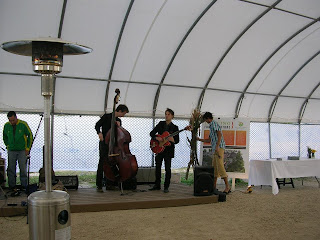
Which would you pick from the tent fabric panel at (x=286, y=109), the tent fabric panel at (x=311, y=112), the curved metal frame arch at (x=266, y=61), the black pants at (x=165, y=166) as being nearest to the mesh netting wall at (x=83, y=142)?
the curved metal frame arch at (x=266, y=61)

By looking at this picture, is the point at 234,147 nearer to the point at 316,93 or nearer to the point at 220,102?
the point at 220,102

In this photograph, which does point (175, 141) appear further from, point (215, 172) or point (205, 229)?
point (205, 229)

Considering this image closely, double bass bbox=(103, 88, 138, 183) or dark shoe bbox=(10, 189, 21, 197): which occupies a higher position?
double bass bbox=(103, 88, 138, 183)

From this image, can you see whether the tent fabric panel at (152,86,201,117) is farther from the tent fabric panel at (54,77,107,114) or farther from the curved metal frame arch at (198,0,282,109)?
the tent fabric panel at (54,77,107,114)

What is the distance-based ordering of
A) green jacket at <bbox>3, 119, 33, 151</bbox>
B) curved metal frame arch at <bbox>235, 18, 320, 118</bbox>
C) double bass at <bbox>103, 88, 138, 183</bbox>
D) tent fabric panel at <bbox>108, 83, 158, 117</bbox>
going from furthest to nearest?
tent fabric panel at <bbox>108, 83, 158, 117</bbox>
curved metal frame arch at <bbox>235, 18, 320, 118</bbox>
green jacket at <bbox>3, 119, 33, 151</bbox>
double bass at <bbox>103, 88, 138, 183</bbox>

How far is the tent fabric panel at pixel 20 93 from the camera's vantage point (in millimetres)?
7902

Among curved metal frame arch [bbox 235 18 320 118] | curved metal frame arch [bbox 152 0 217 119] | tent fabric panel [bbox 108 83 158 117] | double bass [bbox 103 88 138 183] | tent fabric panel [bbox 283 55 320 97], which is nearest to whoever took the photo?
double bass [bbox 103 88 138 183]

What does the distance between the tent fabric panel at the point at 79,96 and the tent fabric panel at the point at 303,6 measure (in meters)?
4.38

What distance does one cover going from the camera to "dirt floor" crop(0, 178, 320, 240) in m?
4.56

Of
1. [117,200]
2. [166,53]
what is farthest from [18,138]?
[166,53]

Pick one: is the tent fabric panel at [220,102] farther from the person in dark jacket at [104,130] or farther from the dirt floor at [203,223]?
the person in dark jacket at [104,130]

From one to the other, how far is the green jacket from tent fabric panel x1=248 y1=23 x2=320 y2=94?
6.35 metres

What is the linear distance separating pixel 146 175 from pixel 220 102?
3.79 metres

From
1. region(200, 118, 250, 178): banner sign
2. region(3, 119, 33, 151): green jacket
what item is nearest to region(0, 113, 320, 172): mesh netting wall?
region(200, 118, 250, 178): banner sign
